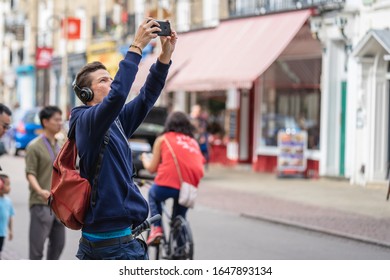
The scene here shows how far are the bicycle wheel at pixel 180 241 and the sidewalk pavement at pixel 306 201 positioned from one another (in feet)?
5.71

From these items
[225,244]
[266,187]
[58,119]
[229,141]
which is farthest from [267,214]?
[229,141]

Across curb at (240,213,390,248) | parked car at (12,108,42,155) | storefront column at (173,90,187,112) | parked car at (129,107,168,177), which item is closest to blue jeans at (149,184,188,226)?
curb at (240,213,390,248)

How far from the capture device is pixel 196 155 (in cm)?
948

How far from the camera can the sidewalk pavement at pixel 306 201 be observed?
1062 centimetres

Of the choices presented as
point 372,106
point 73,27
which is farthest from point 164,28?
point 73,27

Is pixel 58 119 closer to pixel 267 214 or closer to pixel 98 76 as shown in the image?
pixel 98 76

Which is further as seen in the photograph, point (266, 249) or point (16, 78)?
point (16, 78)

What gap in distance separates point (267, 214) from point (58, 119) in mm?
7195

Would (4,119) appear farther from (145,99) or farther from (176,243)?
(145,99)

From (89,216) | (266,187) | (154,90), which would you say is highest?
(154,90)

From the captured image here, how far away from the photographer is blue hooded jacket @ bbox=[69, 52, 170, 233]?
446cm

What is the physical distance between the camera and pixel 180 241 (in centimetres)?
936

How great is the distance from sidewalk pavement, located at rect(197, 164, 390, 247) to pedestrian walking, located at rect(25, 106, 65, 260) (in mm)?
2854
